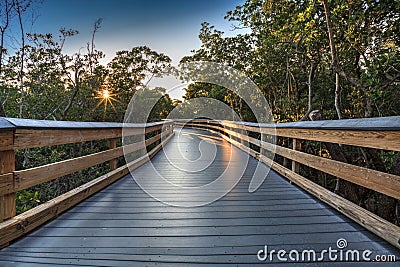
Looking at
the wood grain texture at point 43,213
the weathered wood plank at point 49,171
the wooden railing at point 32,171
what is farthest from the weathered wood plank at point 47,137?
the wood grain texture at point 43,213

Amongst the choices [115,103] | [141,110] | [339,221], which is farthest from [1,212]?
[141,110]

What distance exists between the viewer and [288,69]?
360 inches

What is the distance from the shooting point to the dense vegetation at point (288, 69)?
4914 millimetres

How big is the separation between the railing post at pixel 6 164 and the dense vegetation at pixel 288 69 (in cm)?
409

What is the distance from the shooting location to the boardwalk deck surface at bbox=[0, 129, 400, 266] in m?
1.72

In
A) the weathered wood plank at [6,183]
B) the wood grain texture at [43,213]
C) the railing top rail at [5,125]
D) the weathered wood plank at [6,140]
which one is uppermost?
the railing top rail at [5,125]

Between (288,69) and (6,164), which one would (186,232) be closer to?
(6,164)

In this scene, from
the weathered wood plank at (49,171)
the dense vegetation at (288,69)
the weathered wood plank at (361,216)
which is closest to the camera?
the weathered wood plank at (361,216)

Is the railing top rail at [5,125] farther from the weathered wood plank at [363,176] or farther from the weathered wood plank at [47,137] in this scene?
the weathered wood plank at [363,176]

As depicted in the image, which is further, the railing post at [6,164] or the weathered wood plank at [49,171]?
the weathered wood plank at [49,171]

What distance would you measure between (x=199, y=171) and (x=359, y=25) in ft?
12.9

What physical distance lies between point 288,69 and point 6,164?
8.65m

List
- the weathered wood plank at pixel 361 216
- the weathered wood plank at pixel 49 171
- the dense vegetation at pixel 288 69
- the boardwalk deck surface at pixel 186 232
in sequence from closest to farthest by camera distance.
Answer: the boardwalk deck surface at pixel 186 232 → the weathered wood plank at pixel 361 216 → the weathered wood plank at pixel 49 171 → the dense vegetation at pixel 288 69

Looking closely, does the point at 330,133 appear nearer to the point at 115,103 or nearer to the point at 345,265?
the point at 345,265
